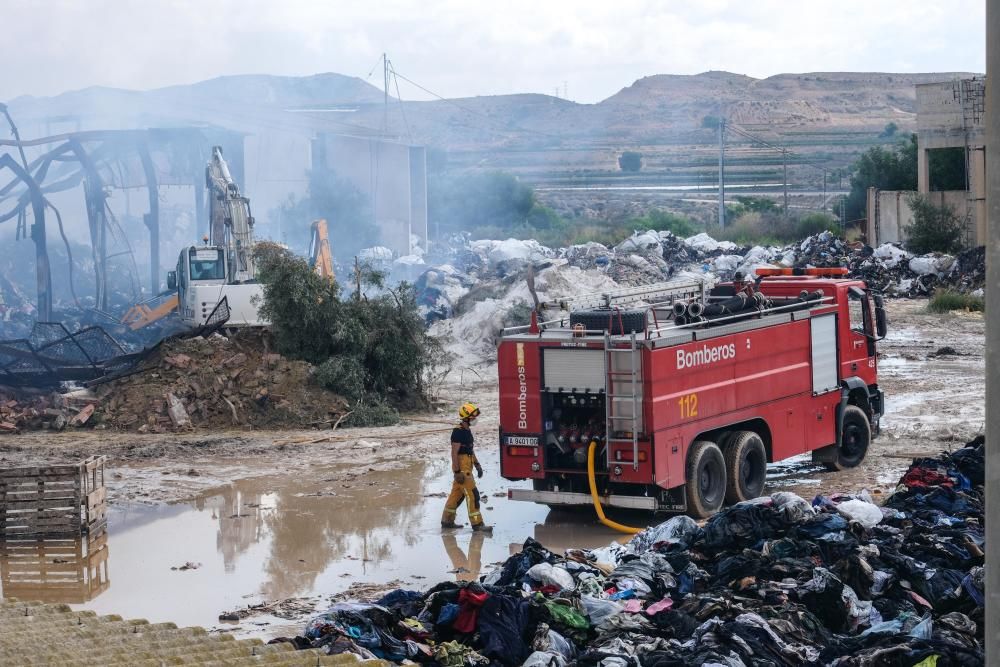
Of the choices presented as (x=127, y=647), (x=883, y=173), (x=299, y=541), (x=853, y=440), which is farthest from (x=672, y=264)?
(x=127, y=647)

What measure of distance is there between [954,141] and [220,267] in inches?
1042

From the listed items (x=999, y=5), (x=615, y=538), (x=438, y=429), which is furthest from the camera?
(x=438, y=429)

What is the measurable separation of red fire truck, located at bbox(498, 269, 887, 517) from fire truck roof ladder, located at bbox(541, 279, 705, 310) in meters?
0.05

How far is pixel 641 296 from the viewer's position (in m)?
15.7

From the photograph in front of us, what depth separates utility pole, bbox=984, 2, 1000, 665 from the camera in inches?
162

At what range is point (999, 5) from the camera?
4043 mm

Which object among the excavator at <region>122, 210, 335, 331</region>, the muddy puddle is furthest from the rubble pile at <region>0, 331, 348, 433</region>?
the muddy puddle

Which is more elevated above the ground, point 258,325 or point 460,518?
point 258,325

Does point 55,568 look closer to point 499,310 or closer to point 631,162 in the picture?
point 499,310

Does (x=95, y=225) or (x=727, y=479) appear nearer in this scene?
(x=727, y=479)

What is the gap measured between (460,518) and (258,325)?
9193 mm

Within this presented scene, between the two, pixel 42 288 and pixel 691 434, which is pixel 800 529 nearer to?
pixel 691 434

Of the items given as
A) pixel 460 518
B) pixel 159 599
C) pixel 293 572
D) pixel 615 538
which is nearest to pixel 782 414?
pixel 615 538

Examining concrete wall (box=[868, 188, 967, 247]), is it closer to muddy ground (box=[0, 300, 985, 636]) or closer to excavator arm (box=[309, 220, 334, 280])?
muddy ground (box=[0, 300, 985, 636])
